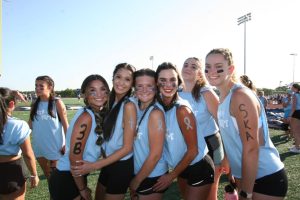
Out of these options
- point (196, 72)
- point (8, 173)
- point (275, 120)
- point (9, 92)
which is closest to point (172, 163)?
point (196, 72)

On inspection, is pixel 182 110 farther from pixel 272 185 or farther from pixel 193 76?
pixel 193 76

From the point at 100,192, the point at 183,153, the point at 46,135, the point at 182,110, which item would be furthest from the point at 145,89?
the point at 46,135

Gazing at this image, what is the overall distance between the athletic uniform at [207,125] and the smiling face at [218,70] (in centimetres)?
100

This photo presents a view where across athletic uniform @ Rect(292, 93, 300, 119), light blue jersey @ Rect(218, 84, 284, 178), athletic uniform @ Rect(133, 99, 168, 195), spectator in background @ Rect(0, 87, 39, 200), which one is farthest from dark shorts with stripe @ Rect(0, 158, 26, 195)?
athletic uniform @ Rect(292, 93, 300, 119)

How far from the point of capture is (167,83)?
3186 millimetres

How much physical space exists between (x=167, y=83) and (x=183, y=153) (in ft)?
2.46

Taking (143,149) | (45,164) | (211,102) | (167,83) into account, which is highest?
(167,83)

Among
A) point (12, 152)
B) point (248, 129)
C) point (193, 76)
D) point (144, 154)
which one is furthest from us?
point (193, 76)

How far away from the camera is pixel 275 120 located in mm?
16672

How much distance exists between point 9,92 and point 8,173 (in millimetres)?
960

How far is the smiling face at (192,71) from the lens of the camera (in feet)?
13.6

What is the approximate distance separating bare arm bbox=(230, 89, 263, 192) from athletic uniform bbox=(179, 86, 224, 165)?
1.33 meters

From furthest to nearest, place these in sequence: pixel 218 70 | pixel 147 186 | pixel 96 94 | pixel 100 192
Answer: pixel 100 192
pixel 96 94
pixel 147 186
pixel 218 70

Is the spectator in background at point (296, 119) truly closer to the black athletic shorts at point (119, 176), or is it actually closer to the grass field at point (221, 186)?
the grass field at point (221, 186)
